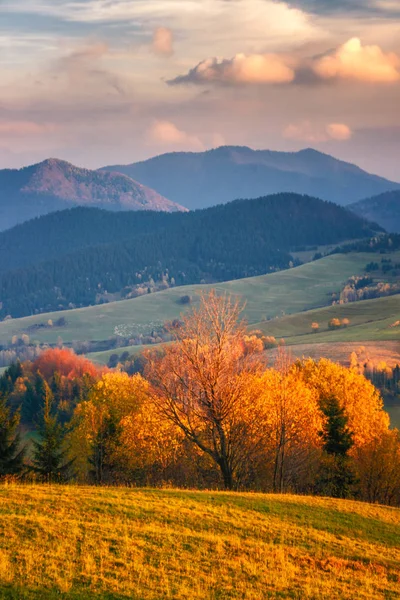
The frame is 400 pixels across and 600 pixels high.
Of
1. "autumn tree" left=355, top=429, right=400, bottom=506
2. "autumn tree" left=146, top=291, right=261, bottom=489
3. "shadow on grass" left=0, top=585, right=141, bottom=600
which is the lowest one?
"autumn tree" left=355, top=429, right=400, bottom=506

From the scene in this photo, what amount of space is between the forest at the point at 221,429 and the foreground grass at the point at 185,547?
9.94 metres

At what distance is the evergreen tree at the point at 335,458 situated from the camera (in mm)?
51750

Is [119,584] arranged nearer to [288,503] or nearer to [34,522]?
[34,522]

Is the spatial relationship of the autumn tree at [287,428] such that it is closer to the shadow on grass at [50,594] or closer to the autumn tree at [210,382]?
the autumn tree at [210,382]

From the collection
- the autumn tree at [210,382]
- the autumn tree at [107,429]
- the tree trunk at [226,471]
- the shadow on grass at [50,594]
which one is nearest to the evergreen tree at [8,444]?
the autumn tree at [107,429]

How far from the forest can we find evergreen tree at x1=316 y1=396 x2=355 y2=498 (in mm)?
90

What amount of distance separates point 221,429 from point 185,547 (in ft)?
55.4

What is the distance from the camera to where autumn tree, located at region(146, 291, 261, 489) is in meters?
41.8

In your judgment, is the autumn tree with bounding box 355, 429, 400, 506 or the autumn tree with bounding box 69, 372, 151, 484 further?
the autumn tree with bounding box 355, 429, 400, 506

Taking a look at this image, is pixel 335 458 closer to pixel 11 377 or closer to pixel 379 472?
pixel 379 472

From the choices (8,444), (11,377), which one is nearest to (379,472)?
(8,444)

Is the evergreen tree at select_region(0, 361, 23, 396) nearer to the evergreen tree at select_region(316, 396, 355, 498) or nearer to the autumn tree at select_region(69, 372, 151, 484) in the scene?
the autumn tree at select_region(69, 372, 151, 484)

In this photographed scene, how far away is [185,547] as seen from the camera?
992 inches

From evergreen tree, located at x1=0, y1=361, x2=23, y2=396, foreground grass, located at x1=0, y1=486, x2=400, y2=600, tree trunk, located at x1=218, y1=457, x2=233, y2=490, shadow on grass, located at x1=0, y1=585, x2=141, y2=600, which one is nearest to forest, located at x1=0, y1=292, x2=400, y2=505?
tree trunk, located at x1=218, y1=457, x2=233, y2=490
